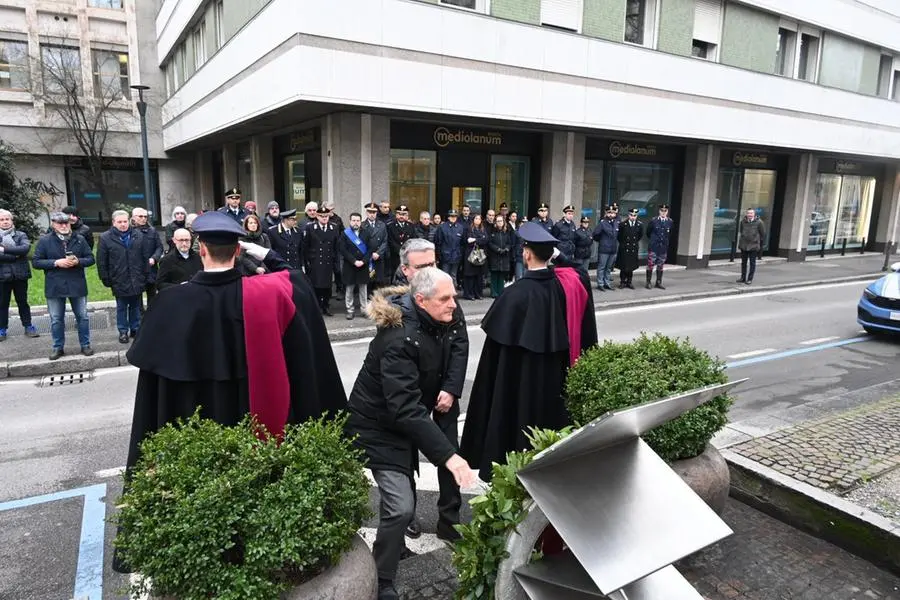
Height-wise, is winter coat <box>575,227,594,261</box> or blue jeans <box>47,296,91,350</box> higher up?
winter coat <box>575,227,594,261</box>

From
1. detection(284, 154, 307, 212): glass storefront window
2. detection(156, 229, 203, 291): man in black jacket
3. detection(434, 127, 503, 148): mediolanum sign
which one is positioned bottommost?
detection(156, 229, 203, 291): man in black jacket

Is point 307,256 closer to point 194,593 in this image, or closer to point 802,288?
point 194,593

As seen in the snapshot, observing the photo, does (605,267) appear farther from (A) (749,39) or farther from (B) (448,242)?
(A) (749,39)

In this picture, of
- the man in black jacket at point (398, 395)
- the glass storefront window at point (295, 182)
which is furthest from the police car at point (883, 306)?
the glass storefront window at point (295, 182)

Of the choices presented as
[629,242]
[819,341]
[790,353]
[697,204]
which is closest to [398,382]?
[790,353]

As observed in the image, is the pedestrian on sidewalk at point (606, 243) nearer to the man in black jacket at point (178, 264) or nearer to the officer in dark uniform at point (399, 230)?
the officer in dark uniform at point (399, 230)

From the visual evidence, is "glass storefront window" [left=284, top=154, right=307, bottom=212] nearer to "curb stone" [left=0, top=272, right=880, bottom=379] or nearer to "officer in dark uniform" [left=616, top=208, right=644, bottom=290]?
"curb stone" [left=0, top=272, right=880, bottom=379]

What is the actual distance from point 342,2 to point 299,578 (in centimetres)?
1197

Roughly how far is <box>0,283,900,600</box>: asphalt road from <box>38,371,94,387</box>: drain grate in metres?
0.16

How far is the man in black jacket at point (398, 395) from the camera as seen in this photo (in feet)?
11.2

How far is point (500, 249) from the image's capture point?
1395 centimetres

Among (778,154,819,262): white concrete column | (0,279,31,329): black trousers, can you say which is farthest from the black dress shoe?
(778,154,819,262): white concrete column

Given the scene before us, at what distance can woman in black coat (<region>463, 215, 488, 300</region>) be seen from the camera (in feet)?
45.4

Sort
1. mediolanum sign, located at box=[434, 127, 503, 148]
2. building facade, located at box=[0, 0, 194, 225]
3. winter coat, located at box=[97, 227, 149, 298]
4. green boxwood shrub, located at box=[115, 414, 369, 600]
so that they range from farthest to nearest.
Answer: building facade, located at box=[0, 0, 194, 225]
mediolanum sign, located at box=[434, 127, 503, 148]
winter coat, located at box=[97, 227, 149, 298]
green boxwood shrub, located at box=[115, 414, 369, 600]
